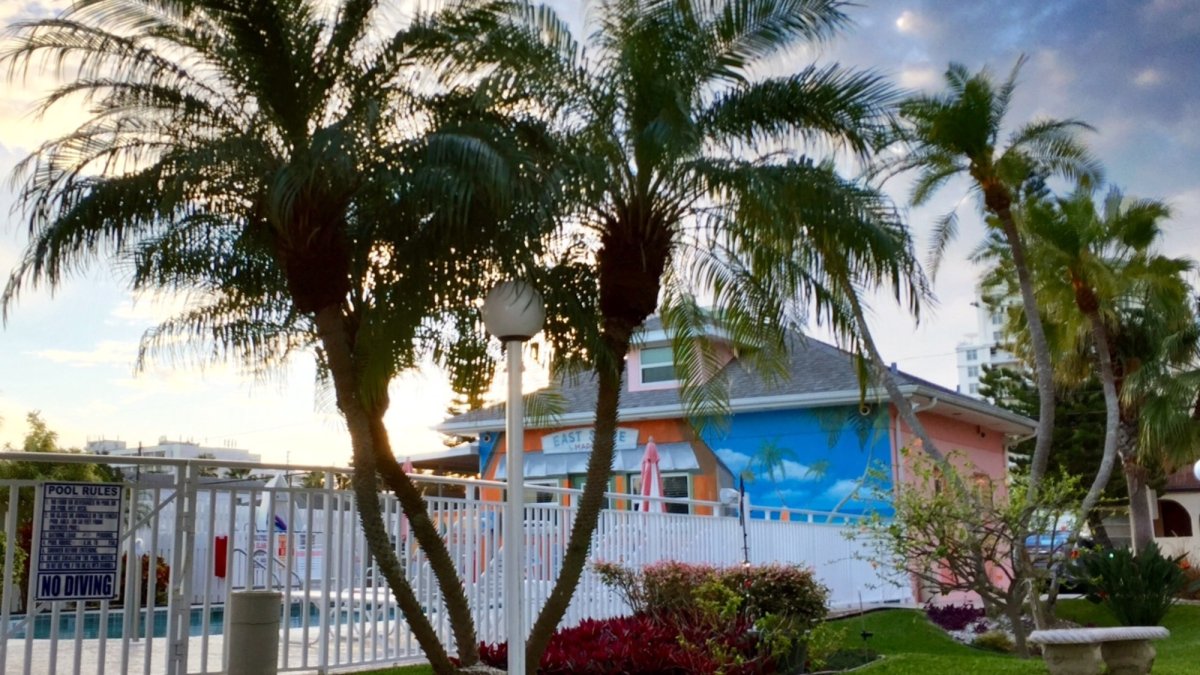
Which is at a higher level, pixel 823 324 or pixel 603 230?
pixel 603 230

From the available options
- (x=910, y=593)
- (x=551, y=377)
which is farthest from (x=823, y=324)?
(x=910, y=593)

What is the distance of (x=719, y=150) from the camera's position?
9.53 metres

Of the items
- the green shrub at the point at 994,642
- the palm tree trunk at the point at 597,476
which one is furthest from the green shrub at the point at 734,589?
the green shrub at the point at 994,642

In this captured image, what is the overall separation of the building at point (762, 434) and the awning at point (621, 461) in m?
0.02

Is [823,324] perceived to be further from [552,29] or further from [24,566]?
[24,566]

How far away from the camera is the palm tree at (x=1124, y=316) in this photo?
71.3 ft

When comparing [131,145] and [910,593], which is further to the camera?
[910,593]

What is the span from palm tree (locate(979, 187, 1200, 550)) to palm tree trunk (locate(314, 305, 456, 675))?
14.6 m

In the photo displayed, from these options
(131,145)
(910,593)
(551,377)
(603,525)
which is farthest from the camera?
(910,593)

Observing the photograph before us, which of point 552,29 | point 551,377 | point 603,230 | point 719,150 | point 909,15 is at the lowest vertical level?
point 551,377

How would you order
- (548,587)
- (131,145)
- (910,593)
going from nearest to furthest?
(131,145) → (548,587) → (910,593)

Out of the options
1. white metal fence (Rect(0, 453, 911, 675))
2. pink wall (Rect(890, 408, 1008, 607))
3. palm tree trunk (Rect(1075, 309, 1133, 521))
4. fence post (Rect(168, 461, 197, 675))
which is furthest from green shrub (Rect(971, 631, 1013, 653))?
fence post (Rect(168, 461, 197, 675))

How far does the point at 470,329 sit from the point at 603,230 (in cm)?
148

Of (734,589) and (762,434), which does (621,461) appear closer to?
(762,434)
